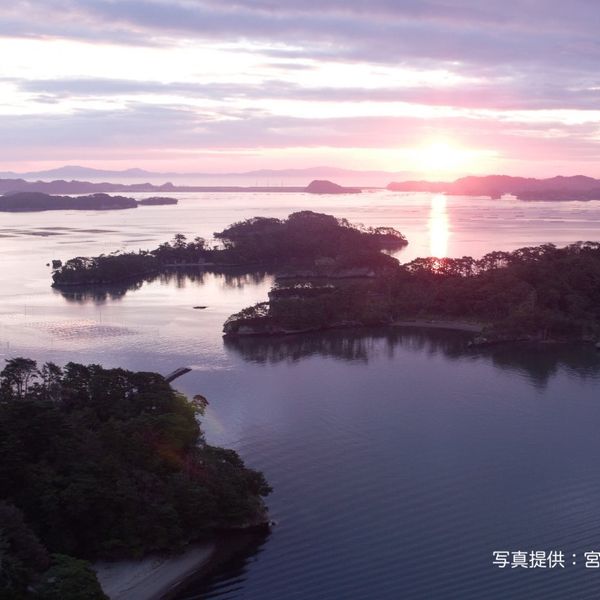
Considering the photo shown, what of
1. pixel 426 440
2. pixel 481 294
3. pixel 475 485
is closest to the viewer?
pixel 475 485

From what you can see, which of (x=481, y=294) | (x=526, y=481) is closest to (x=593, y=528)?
(x=526, y=481)

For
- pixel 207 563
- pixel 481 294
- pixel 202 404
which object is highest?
pixel 481 294

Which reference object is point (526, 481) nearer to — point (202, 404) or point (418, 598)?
point (418, 598)

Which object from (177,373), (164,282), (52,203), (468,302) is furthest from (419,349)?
(52,203)

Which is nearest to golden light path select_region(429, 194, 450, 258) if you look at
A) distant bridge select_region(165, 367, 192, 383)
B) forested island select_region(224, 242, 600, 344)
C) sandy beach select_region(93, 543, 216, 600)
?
forested island select_region(224, 242, 600, 344)

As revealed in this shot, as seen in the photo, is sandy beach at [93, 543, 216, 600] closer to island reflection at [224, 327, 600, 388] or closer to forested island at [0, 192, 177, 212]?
island reflection at [224, 327, 600, 388]

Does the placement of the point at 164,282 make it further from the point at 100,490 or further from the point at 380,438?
the point at 100,490
